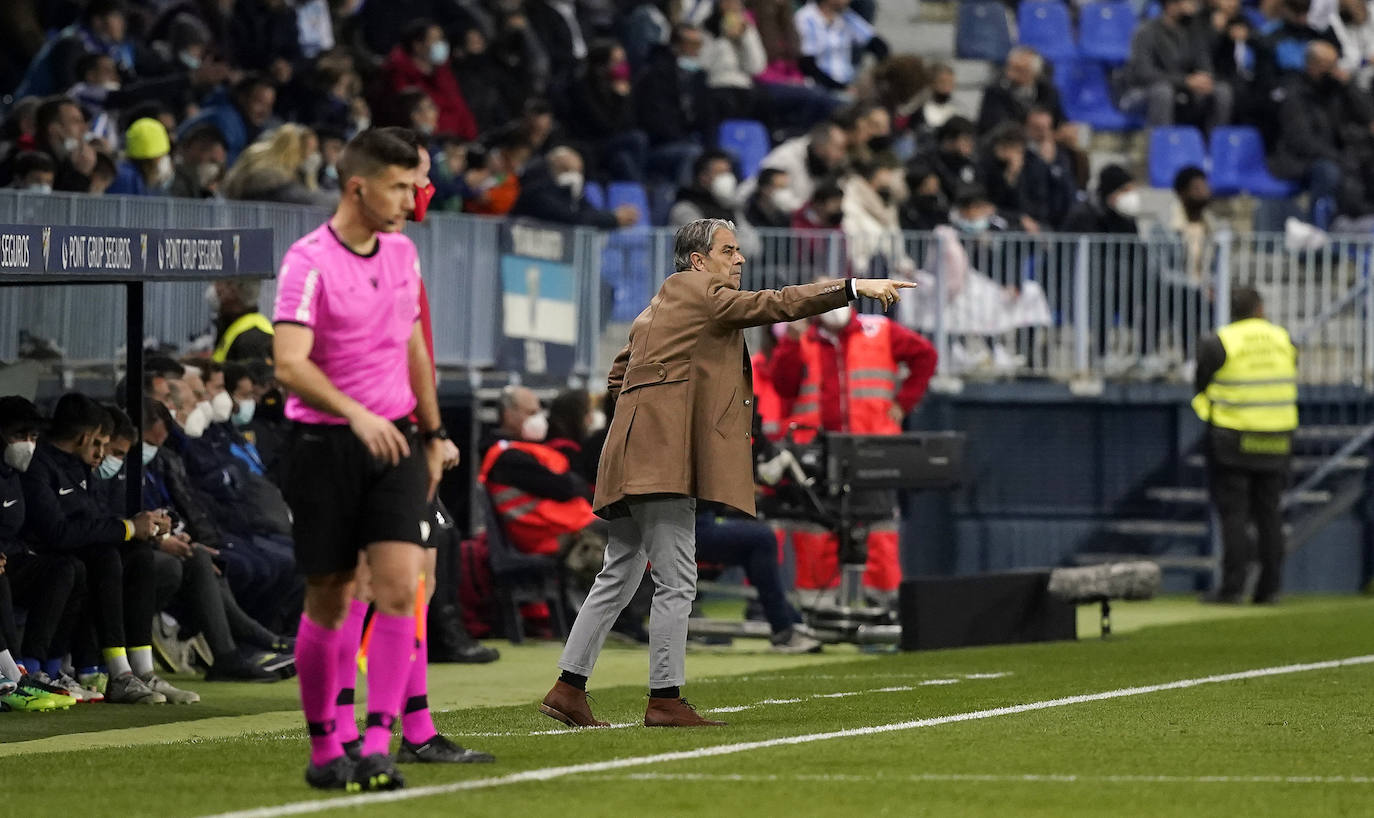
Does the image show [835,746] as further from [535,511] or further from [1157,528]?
[1157,528]

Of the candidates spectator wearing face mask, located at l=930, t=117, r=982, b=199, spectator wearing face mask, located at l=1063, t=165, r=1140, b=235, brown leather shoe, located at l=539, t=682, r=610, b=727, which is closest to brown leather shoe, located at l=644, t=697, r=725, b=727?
brown leather shoe, located at l=539, t=682, r=610, b=727

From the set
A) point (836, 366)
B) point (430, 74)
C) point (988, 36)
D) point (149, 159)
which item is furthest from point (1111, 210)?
point (149, 159)

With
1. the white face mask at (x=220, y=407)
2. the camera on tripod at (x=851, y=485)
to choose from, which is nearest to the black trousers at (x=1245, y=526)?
the camera on tripod at (x=851, y=485)

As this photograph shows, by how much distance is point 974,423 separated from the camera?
20938 mm

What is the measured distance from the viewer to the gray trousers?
9586 millimetres

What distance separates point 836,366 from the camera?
1691cm

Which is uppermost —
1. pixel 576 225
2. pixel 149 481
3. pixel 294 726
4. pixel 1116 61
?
pixel 1116 61

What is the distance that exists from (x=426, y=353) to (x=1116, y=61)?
19987mm

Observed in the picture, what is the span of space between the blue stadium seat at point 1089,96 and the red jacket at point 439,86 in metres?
7.21

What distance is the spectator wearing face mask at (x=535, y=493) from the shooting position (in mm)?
15766

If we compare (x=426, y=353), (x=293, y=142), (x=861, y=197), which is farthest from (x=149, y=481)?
(x=861, y=197)

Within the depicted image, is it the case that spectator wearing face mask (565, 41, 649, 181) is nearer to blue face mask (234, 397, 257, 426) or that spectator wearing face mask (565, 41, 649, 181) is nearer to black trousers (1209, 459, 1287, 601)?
black trousers (1209, 459, 1287, 601)

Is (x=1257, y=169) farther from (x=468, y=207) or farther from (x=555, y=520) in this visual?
(x=555, y=520)

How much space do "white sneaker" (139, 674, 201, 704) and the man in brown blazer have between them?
9.67 ft
